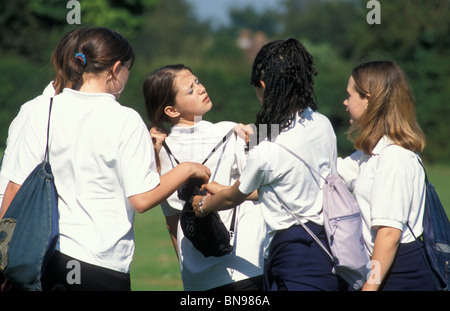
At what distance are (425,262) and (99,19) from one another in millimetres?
34877

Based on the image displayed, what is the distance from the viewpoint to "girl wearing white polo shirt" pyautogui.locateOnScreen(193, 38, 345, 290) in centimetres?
342

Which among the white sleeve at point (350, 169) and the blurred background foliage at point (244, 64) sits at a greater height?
the blurred background foliage at point (244, 64)

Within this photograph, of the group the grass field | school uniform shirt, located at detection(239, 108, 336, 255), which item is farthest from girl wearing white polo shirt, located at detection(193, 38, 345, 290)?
the grass field

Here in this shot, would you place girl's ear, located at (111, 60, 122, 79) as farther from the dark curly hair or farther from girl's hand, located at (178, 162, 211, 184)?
the dark curly hair

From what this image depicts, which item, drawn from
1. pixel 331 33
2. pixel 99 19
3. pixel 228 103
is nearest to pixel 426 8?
pixel 228 103

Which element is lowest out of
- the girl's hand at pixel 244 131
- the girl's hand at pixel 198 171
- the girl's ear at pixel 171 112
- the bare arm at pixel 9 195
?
the bare arm at pixel 9 195

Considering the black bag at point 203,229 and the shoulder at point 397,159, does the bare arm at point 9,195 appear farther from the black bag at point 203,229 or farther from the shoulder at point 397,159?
the shoulder at point 397,159

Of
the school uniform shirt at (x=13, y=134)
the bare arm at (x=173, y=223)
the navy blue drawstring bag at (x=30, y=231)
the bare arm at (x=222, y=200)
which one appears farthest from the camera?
the bare arm at (x=173, y=223)

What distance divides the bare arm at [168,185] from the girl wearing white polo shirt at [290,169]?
0.90 ft

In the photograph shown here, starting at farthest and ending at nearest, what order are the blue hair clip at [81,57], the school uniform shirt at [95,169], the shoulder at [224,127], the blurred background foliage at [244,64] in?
1. the blurred background foliage at [244,64]
2. the shoulder at [224,127]
3. the blue hair clip at [81,57]
4. the school uniform shirt at [95,169]

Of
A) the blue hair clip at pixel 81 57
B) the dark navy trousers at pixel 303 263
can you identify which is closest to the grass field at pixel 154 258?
the dark navy trousers at pixel 303 263

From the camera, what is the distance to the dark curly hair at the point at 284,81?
138 inches

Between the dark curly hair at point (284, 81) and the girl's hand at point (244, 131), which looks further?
the girl's hand at point (244, 131)

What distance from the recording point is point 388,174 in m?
3.45
